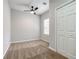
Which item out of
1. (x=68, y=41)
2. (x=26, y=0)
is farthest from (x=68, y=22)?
(x=26, y=0)

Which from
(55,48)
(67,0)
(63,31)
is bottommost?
(55,48)

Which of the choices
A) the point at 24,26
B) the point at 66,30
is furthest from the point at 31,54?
the point at 24,26

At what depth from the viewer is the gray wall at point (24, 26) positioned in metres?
5.58

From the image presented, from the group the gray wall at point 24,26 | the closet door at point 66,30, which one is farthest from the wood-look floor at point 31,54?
the gray wall at point 24,26

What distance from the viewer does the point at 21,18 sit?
588 cm

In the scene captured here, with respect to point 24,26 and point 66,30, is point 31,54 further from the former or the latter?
point 24,26

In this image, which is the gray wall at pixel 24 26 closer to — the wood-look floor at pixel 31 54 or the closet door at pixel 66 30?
the wood-look floor at pixel 31 54

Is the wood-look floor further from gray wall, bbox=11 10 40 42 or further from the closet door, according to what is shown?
gray wall, bbox=11 10 40 42

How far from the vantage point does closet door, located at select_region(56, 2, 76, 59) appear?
2418 millimetres

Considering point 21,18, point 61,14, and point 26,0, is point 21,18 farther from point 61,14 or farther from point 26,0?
point 61,14

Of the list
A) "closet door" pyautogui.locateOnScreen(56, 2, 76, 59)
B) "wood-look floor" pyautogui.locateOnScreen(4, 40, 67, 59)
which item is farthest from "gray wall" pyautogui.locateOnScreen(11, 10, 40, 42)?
"closet door" pyautogui.locateOnScreen(56, 2, 76, 59)

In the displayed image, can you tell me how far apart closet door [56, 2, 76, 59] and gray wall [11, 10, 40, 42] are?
Result: 362 cm

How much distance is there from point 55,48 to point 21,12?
4498 mm

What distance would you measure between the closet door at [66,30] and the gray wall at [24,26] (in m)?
3.62
